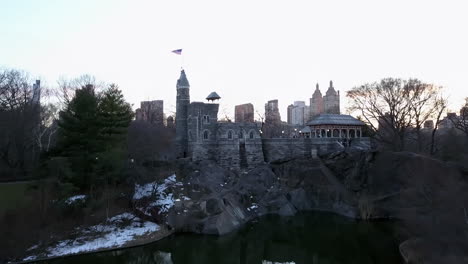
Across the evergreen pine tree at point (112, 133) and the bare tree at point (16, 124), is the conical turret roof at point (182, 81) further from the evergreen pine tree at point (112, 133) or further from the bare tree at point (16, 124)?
the bare tree at point (16, 124)

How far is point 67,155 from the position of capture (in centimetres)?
2783

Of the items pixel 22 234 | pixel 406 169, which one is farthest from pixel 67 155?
pixel 406 169

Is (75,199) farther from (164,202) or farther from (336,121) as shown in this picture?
(336,121)

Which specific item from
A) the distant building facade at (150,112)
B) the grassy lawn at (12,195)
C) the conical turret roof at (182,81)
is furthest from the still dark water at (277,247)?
the distant building facade at (150,112)

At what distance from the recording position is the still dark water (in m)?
22.1

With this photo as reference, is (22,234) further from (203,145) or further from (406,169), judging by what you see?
(406,169)

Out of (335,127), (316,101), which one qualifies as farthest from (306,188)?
(316,101)

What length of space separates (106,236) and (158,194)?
21.7 feet

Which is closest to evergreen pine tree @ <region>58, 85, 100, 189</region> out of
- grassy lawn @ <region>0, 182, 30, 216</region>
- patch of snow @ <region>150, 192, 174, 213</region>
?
grassy lawn @ <region>0, 182, 30, 216</region>

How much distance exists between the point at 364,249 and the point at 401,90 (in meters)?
25.3

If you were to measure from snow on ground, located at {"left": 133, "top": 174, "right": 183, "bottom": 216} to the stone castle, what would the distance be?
6879 mm

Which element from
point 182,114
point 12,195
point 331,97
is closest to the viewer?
point 12,195

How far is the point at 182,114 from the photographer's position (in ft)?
A: 132

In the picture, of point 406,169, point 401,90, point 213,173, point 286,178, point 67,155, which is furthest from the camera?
point 401,90
